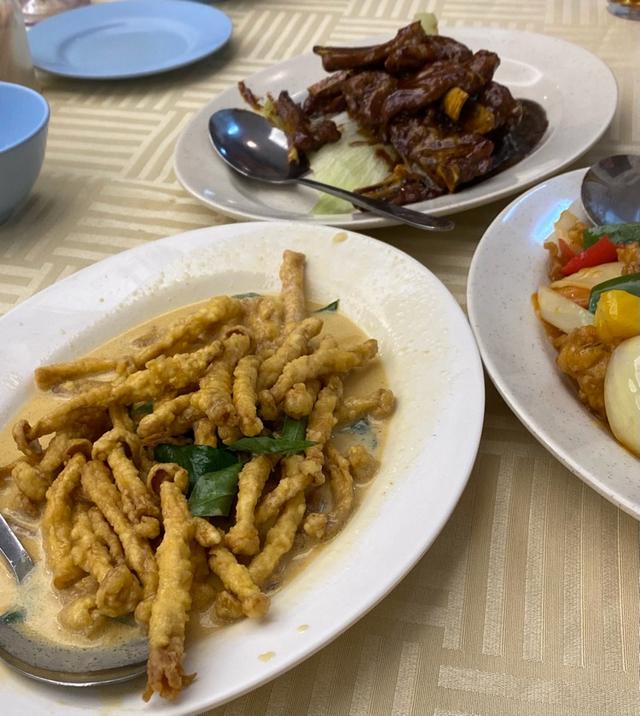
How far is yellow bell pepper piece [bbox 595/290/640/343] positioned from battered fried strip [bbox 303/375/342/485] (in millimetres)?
318

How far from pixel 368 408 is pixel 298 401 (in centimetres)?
9

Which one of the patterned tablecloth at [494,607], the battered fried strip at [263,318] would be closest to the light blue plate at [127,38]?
the patterned tablecloth at [494,607]

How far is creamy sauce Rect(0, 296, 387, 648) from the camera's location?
711 mm

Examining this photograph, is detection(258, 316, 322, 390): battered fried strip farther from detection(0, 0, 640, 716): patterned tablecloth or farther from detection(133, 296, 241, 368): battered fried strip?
detection(0, 0, 640, 716): patterned tablecloth

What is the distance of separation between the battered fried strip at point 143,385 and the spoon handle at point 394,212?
1.38ft

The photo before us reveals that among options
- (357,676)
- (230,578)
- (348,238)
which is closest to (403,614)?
(357,676)

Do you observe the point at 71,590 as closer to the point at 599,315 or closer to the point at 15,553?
the point at 15,553

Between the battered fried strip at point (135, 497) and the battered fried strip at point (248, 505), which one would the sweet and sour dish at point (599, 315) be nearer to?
the battered fried strip at point (248, 505)

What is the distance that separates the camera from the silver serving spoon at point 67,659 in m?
0.65

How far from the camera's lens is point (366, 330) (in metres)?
1.06

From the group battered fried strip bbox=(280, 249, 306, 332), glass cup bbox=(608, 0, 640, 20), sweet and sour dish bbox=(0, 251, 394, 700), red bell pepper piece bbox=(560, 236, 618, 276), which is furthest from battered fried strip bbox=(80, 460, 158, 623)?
glass cup bbox=(608, 0, 640, 20)

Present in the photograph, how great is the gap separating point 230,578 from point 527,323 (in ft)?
1.66

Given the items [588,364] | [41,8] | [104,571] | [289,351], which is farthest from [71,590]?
[41,8]

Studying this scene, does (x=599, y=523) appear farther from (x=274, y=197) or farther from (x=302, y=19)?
(x=302, y=19)
